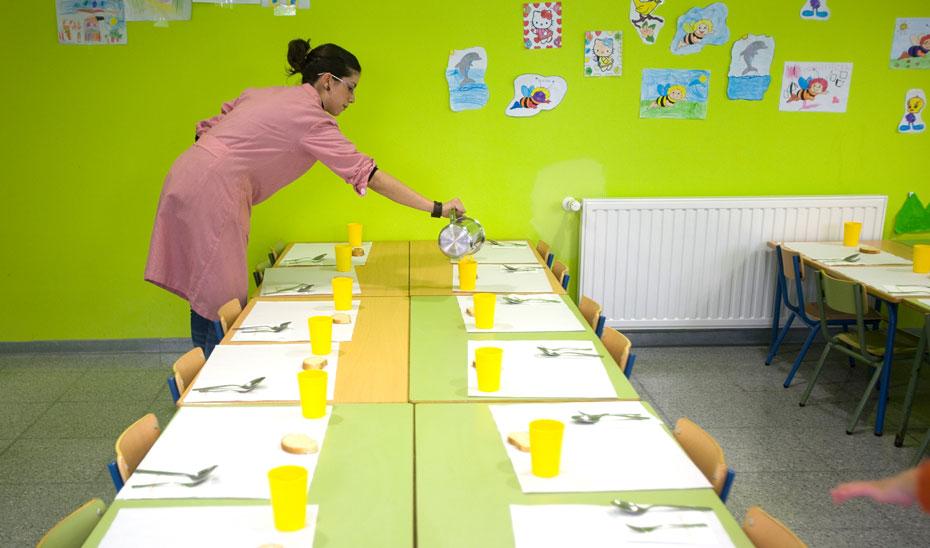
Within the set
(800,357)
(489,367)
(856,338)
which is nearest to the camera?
(489,367)

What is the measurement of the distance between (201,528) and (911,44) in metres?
4.34

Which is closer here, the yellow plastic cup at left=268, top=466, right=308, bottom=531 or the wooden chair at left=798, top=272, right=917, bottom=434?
the yellow plastic cup at left=268, top=466, right=308, bottom=531

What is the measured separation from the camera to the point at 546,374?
2232 mm

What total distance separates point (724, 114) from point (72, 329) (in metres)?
3.82

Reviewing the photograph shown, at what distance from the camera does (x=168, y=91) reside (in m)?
4.05

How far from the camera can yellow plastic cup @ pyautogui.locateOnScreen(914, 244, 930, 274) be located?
3541 millimetres

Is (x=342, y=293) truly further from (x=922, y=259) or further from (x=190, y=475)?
(x=922, y=259)

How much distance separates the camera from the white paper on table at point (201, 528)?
1.44 meters

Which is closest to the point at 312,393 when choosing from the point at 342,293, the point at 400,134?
the point at 342,293

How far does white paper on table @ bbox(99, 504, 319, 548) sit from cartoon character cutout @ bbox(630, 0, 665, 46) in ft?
10.9

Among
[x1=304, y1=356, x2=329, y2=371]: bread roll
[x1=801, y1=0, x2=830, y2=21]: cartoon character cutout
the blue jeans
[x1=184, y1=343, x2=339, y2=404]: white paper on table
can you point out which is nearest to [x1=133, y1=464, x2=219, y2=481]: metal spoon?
[x1=184, y1=343, x2=339, y2=404]: white paper on table

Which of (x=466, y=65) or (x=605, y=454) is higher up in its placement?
(x=466, y=65)

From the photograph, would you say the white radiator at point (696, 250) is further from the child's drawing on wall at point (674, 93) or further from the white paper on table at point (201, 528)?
the white paper on table at point (201, 528)

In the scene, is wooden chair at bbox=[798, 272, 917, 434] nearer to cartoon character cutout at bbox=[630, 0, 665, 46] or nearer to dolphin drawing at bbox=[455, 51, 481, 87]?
cartoon character cutout at bbox=[630, 0, 665, 46]
